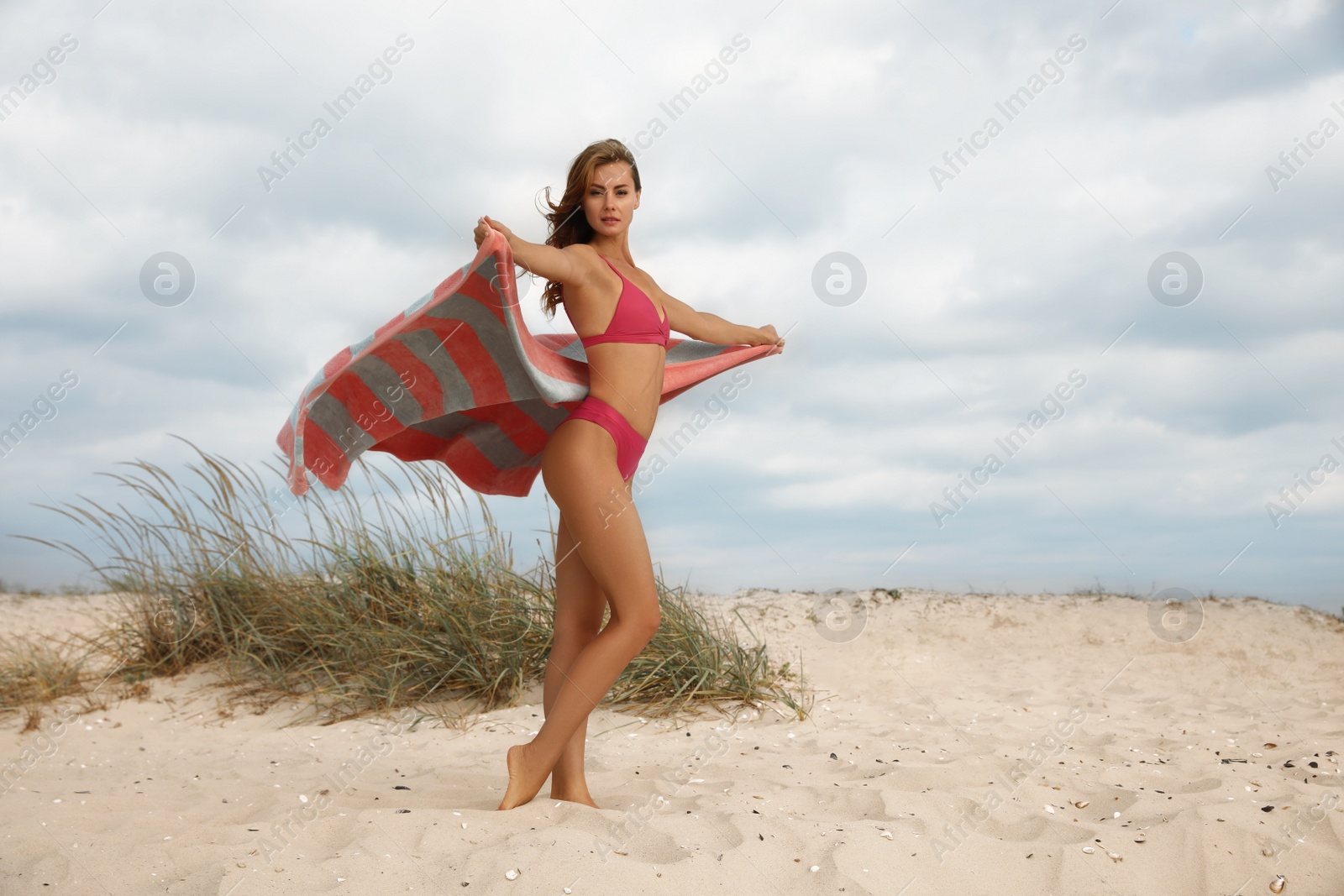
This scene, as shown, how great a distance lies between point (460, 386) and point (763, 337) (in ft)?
4.12

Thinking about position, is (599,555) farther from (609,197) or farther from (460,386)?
(609,197)

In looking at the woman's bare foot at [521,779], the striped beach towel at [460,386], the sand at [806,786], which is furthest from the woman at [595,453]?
the sand at [806,786]

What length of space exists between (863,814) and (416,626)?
2.81m

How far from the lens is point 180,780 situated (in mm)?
4094

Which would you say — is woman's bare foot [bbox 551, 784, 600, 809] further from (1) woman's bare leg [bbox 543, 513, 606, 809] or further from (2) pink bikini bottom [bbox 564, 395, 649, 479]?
(2) pink bikini bottom [bbox 564, 395, 649, 479]

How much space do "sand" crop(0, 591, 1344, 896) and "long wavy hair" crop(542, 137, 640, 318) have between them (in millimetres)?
1759

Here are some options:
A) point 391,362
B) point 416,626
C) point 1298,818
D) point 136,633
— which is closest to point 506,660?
point 416,626

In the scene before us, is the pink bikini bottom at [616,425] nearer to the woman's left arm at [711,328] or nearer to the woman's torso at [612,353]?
the woman's torso at [612,353]

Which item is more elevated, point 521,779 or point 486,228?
point 486,228

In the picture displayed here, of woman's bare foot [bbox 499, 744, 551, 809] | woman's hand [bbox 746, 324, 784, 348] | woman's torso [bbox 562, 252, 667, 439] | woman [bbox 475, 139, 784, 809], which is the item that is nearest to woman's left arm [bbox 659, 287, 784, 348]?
woman's hand [bbox 746, 324, 784, 348]

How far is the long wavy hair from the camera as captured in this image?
127 inches

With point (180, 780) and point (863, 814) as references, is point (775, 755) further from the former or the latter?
point (180, 780)

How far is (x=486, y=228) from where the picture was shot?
9.04 feet

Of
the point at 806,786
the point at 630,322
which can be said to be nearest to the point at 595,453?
the point at 630,322
